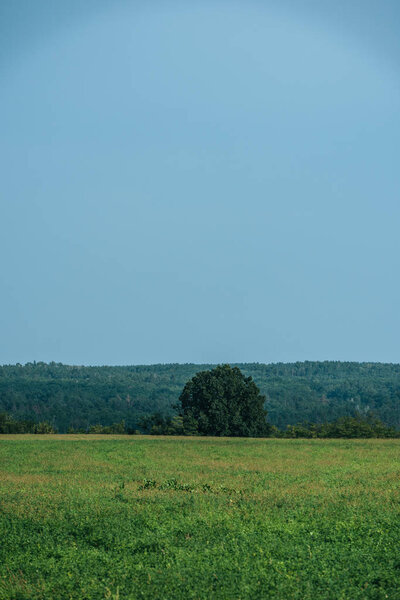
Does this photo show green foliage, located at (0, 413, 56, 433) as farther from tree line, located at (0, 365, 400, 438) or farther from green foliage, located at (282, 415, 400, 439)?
green foliage, located at (282, 415, 400, 439)

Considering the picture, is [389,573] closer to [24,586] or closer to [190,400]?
[24,586]

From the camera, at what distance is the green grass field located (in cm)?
1295

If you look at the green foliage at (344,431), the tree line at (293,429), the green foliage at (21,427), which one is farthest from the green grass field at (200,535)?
the green foliage at (21,427)

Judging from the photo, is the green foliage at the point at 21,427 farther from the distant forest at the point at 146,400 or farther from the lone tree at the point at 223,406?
the distant forest at the point at 146,400

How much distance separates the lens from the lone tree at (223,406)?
7406 centimetres

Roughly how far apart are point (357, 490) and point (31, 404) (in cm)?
14382

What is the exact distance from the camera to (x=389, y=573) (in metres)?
13.3

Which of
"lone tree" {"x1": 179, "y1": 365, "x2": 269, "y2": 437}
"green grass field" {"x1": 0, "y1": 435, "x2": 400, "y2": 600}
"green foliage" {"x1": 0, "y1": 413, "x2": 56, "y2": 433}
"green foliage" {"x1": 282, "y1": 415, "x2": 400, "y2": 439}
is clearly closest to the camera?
"green grass field" {"x1": 0, "y1": 435, "x2": 400, "y2": 600}

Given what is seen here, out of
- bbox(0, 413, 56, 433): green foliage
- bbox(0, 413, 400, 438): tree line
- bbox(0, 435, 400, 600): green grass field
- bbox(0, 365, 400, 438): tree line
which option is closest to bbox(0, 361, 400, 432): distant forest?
bbox(0, 413, 400, 438): tree line

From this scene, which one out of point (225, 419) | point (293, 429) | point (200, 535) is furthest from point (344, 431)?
point (200, 535)

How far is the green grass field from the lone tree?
152 feet

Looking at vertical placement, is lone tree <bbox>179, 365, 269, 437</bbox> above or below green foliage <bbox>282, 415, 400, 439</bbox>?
above

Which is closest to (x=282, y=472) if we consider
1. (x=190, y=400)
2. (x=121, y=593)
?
(x=121, y=593)

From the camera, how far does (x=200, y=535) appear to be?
631 inches
